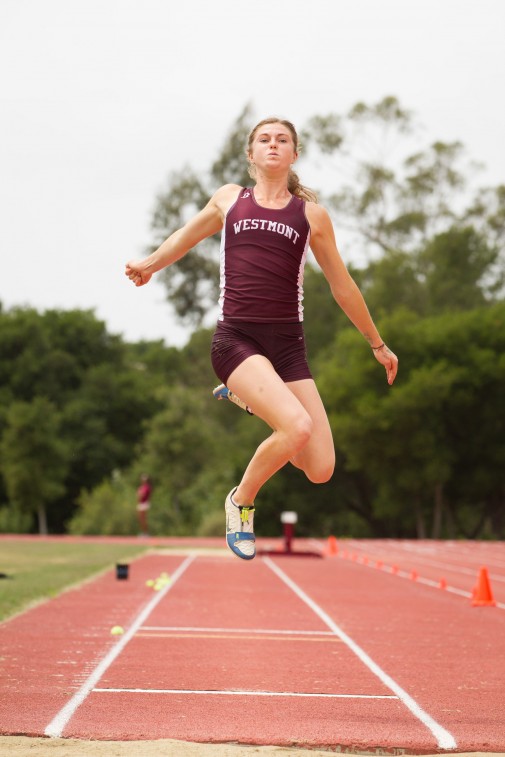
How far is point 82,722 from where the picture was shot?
6.42 metres

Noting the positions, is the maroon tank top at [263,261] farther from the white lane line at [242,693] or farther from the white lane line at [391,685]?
the white lane line at [242,693]

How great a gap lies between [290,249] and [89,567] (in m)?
17.2

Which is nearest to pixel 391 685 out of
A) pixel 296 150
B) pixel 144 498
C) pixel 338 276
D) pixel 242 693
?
pixel 242 693

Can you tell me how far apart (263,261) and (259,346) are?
0.40 metres

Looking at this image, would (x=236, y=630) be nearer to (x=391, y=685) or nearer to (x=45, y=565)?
(x=391, y=685)

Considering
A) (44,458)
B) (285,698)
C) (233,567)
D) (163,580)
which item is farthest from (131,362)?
(285,698)

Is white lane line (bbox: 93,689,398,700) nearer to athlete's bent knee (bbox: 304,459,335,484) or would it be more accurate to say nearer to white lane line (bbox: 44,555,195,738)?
white lane line (bbox: 44,555,195,738)

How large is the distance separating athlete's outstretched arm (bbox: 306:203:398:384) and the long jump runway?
6.94ft

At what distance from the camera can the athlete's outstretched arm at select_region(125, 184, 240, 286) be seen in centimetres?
554

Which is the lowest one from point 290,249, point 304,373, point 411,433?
point 304,373

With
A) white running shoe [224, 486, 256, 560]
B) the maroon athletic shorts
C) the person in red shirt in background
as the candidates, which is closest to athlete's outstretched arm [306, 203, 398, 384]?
the maroon athletic shorts

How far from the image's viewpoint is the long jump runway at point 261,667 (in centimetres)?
639

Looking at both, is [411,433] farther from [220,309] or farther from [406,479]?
[220,309]

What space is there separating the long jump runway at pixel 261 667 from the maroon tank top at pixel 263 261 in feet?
7.50
